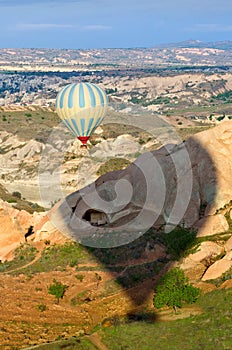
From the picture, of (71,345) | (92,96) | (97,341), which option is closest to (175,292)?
(97,341)

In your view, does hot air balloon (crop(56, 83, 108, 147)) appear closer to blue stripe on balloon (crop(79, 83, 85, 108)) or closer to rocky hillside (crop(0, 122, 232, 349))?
blue stripe on balloon (crop(79, 83, 85, 108))

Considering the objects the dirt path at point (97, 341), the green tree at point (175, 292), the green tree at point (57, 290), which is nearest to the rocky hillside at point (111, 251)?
the green tree at point (57, 290)

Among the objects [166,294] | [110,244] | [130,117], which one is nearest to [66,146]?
[130,117]

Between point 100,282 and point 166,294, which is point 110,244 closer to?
point 100,282

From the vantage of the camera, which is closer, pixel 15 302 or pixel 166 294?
pixel 166 294

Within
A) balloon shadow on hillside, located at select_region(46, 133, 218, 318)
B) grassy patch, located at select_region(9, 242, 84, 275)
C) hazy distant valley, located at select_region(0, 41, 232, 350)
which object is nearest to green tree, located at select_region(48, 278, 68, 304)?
hazy distant valley, located at select_region(0, 41, 232, 350)

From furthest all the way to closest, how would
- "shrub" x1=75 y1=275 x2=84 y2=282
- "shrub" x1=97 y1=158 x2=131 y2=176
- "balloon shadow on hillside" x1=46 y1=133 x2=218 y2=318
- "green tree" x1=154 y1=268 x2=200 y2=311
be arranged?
"shrub" x1=97 y1=158 x2=131 y2=176
"balloon shadow on hillside" x1=46 y1=133 x2=218 y2=318
"shrub" x1=75 y1=275 x2=84 y2=282
"green tree" x1=154 y1=268 x2=200 y2=311

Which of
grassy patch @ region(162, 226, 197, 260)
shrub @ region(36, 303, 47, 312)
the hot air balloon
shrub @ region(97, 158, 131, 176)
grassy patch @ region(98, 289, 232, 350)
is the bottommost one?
shrub @ region(97, 158, 131, 176)
